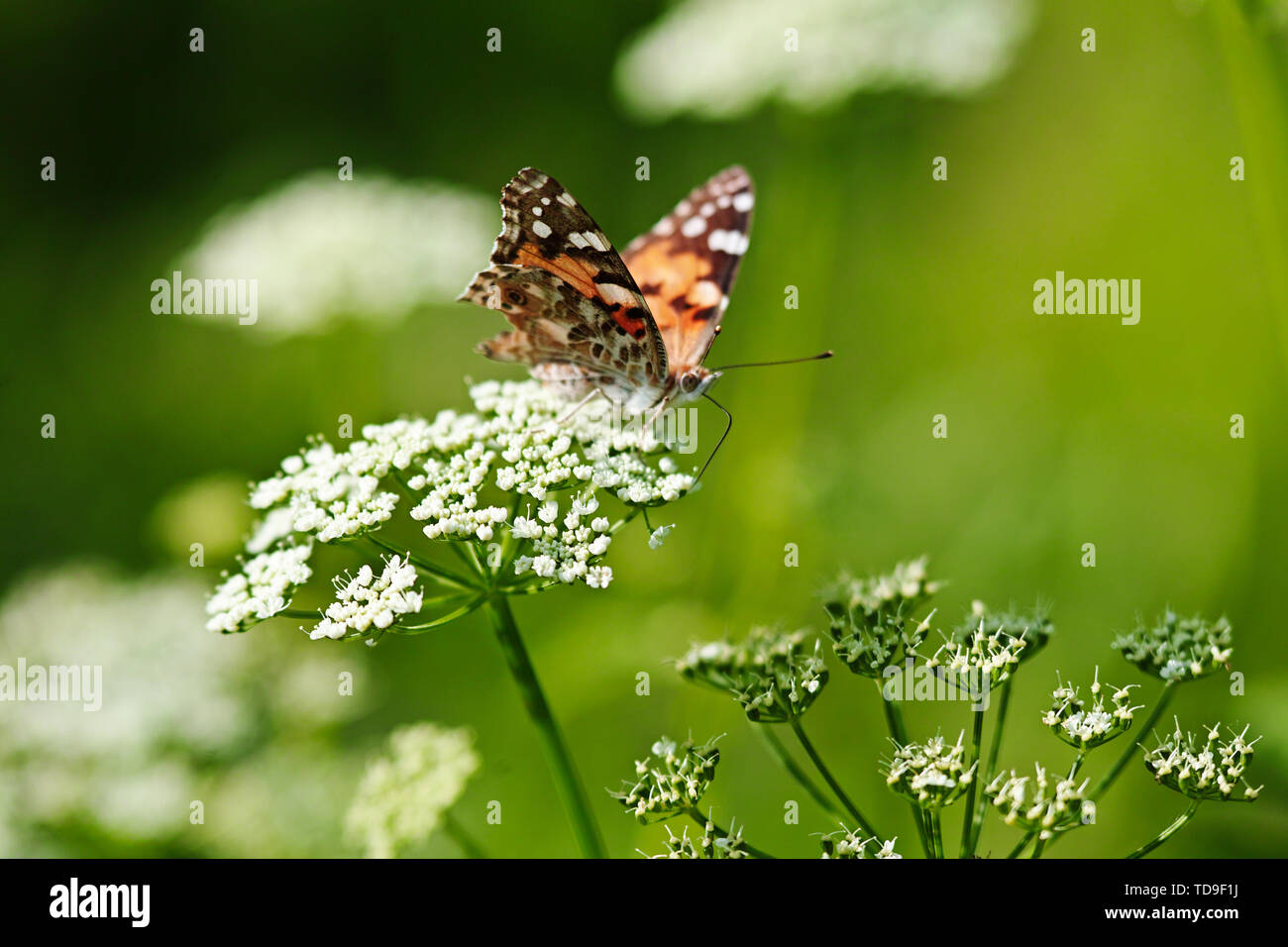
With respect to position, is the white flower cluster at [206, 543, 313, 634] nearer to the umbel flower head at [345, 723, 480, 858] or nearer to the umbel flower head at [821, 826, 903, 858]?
the umbel flower head at [345, 723, 480, 858]

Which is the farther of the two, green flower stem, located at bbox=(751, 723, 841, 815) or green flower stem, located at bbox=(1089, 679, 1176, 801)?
green flower stem, located at bbox=(751, 723, 841, 815)

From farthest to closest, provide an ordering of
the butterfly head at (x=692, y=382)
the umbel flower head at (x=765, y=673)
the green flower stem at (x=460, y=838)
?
the butterfly head at (x=692, y=382) → the green flower stem at (x=460, y=838) → the umbel flower head at (x=765, y=673)

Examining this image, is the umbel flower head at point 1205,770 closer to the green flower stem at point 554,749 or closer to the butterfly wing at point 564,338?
the green flower stem at point 554,749

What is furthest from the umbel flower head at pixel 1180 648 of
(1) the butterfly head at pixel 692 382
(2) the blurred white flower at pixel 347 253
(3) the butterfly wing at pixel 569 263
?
(2) the blurred white flower at pixel 347 253

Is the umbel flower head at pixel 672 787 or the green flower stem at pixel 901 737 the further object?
the umbel flower head at pixel 672 787

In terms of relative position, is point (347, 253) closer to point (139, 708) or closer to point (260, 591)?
point (139, 708)

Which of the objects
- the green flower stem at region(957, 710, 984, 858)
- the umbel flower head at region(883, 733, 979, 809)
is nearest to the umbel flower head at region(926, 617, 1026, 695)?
the green flower stem at region(957, 710, 984, 858)
